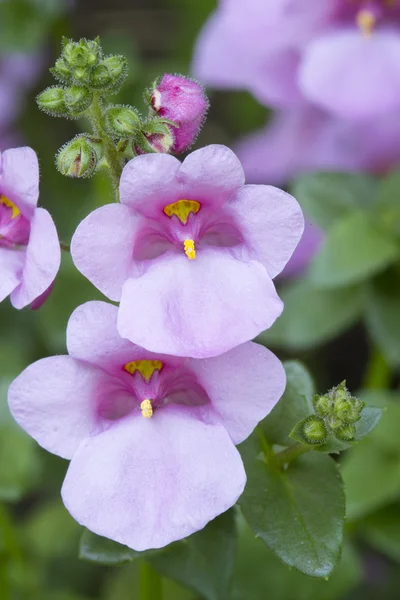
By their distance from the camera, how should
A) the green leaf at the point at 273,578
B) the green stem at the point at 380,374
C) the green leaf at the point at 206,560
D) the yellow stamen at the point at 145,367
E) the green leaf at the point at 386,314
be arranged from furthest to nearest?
the green stem at the point at 380,374 → the green leaf at the point at 386,314 → the green leaf at the point at 273,578 → the green leaf at the point at 206,560 → the yellow stamen at the point at 145,367

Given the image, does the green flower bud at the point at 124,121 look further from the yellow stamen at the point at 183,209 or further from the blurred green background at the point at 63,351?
the blurred green background at the point at 63,351

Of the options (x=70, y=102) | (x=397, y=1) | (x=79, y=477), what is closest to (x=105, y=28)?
(x=397, y=1)

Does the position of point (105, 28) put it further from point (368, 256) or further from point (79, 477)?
point (79, 477)

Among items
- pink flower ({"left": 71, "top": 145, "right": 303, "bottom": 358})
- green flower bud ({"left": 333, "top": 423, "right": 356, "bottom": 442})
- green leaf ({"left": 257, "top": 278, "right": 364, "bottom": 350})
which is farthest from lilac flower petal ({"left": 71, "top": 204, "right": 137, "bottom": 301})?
green leaf ({"left": 257, "top": 278, "right": 364, "bottom": 350})

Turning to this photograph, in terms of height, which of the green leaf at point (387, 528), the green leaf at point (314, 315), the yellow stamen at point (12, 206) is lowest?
the green leaf at point (387, 528)

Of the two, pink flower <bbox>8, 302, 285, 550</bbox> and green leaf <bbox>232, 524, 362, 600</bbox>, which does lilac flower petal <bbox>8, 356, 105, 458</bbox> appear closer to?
pink flower <bbox>8, 302, 285, 550</bbox>

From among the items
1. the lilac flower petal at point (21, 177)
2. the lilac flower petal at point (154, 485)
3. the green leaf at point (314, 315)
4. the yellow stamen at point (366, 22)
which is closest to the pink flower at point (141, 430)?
the lilac flower petal at point (154, 485)
